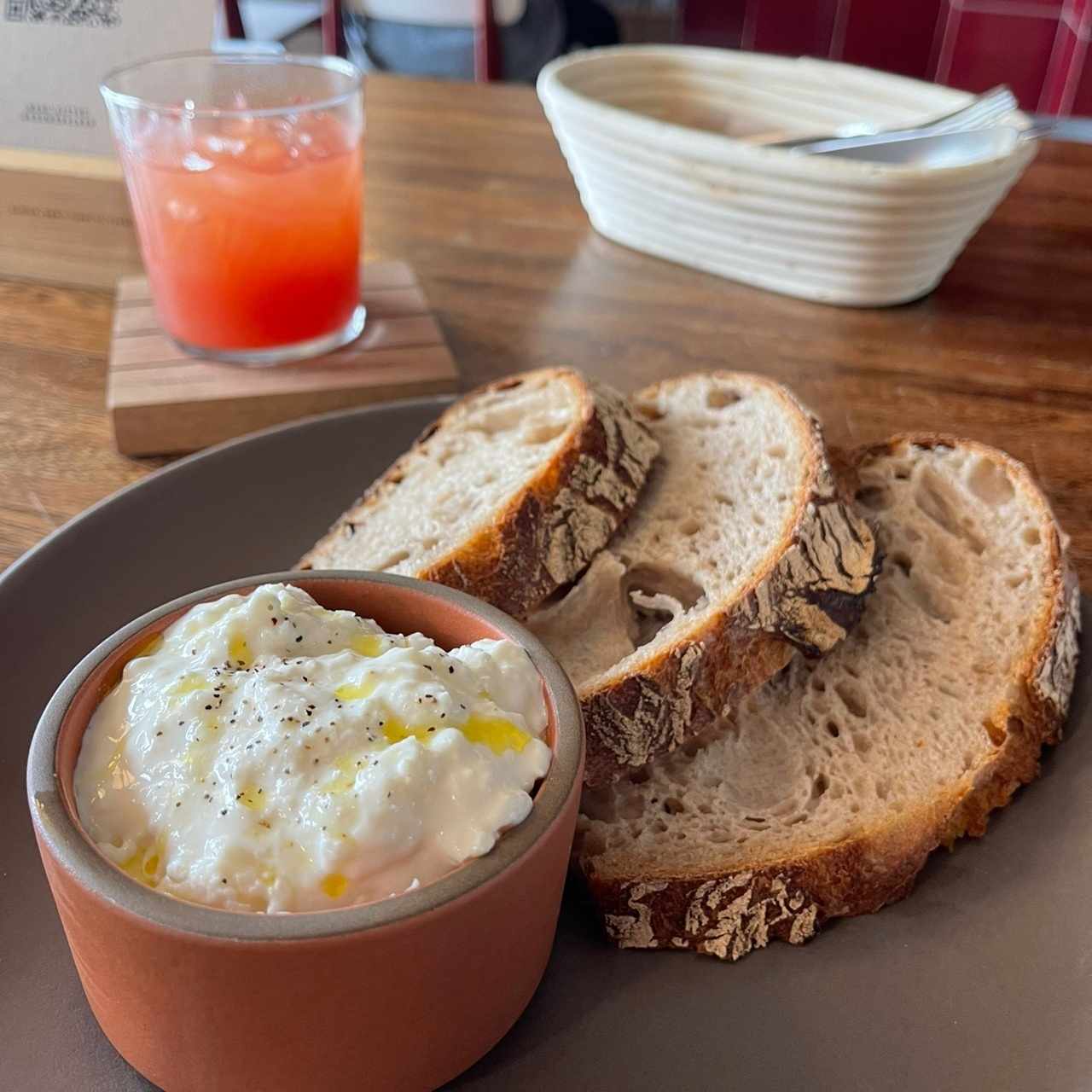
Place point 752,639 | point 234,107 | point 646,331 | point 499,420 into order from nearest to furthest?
1. point 752,639
2. point 499,420
3. point 234,107
4. point 646,331

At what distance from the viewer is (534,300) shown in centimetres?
253

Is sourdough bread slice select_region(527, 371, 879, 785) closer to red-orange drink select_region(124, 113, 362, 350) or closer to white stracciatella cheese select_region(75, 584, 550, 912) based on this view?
white stracciatella cheese select_region(75, 584, 550, 912)

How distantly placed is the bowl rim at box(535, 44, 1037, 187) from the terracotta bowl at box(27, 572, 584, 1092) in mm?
1519

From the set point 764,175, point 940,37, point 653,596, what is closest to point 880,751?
point 653,596

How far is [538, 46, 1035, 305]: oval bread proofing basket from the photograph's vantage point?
223cm

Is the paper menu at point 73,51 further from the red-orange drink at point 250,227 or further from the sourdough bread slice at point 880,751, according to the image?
the sourdough bread slice at point 880,751

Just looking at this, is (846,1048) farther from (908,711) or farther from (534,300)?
(534,300)

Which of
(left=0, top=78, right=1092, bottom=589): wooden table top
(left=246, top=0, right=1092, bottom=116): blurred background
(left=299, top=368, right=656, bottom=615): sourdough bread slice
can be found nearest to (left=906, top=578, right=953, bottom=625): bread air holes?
(left=0, top=78, right=1092, bottom=589): wooden table top

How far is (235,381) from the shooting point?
2.00 meters

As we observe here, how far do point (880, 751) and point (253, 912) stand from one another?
80cm

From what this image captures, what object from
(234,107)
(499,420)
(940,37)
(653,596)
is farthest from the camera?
(940,37)

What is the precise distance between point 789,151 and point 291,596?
1638 mm

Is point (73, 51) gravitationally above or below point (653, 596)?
above

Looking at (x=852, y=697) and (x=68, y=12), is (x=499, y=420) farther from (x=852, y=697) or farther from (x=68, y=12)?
(x=68, y=12)
